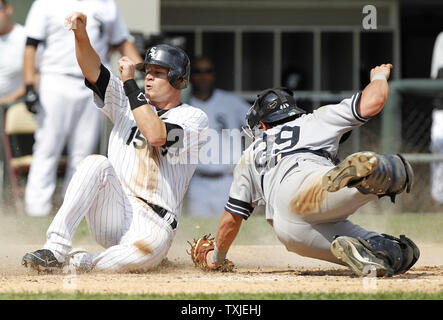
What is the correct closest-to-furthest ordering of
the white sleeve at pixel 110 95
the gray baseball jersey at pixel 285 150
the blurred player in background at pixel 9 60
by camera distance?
the gray baseball jersey at pixel 285 150, the white sleeve at pixel 110 95, the blurred player in background at pixel 9 60

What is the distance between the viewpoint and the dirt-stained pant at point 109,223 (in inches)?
191

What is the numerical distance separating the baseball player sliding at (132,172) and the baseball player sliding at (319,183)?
0.34 metres

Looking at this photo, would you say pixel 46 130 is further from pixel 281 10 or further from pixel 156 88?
pixel 281 10

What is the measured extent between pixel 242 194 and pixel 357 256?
2.68 feet

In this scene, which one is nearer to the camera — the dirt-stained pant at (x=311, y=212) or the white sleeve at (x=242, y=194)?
the dirt-stained pant at (x=311, y=212)

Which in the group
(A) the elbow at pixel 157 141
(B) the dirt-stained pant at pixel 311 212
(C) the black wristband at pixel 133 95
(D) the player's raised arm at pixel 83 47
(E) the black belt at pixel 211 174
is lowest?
(B) the dirt-stained pant at pixel 311 212

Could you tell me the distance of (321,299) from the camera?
13.0 feet

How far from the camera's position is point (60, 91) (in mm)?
8844

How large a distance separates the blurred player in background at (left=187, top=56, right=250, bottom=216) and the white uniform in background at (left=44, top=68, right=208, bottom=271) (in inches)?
150

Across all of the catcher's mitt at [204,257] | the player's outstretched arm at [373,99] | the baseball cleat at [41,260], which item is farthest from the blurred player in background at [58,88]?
the player's outstretched arm at [373,99]

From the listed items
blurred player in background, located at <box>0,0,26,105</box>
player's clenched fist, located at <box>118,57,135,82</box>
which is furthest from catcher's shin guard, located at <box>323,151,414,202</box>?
blurred player in background, located at <box>0,0,26,105</box>

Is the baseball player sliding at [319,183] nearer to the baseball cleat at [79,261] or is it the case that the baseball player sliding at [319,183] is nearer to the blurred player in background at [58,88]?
the baseball cleat at [79,261]

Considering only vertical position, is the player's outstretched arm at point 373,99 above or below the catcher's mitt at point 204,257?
above

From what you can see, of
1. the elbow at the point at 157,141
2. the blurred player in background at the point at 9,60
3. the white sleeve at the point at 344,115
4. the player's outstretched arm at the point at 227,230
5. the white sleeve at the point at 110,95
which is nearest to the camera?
the white sleeve at the point at 344,115
